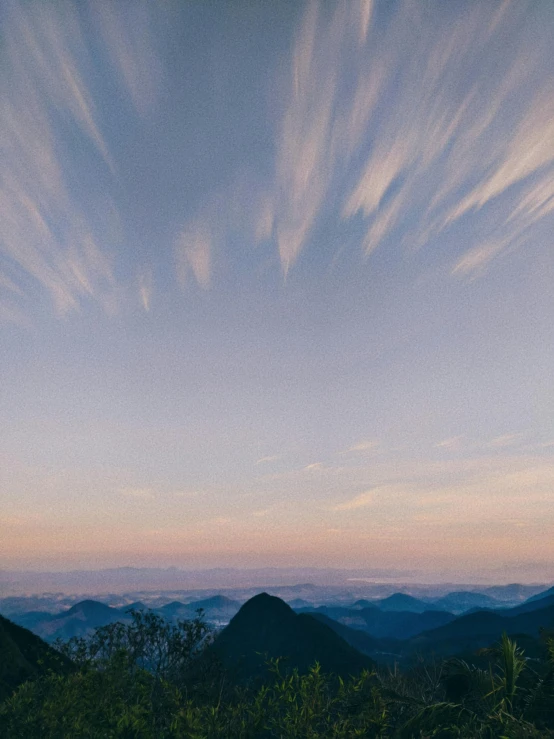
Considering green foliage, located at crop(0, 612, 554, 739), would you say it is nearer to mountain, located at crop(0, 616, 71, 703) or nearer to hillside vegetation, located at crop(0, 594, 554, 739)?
hillside vegetation, located at crop(0, 594, 554, 739)

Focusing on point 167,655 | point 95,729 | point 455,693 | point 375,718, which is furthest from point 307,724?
point 167,655

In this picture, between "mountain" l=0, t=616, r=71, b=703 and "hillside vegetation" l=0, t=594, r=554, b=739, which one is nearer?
"hillside vegetation" l=0, t=594, r=554, b=739

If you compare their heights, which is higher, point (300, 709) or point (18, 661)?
point (300, 709)

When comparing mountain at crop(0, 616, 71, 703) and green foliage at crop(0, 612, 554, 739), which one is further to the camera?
mountain at crop(0, 616, 71, 703)

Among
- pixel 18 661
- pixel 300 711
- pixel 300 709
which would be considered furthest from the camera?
pixel 18 661

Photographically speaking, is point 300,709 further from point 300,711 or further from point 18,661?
point 18,661

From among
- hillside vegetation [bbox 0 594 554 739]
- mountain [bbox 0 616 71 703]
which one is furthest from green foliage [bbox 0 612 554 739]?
mountain [bbox 0 616 71 703]

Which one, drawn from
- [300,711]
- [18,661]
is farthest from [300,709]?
[18,661]

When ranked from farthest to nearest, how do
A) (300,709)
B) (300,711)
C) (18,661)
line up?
1. (18,661)
2. (300,709)
3. (300,711)

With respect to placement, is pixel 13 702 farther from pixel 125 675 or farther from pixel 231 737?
pixel 231 737

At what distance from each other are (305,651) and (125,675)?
629 ft

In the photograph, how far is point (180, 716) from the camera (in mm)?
17047

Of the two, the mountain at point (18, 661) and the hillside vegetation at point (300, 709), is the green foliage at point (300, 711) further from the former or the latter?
the mountain at point (18, 661)

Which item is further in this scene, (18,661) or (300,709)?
(18,661)
